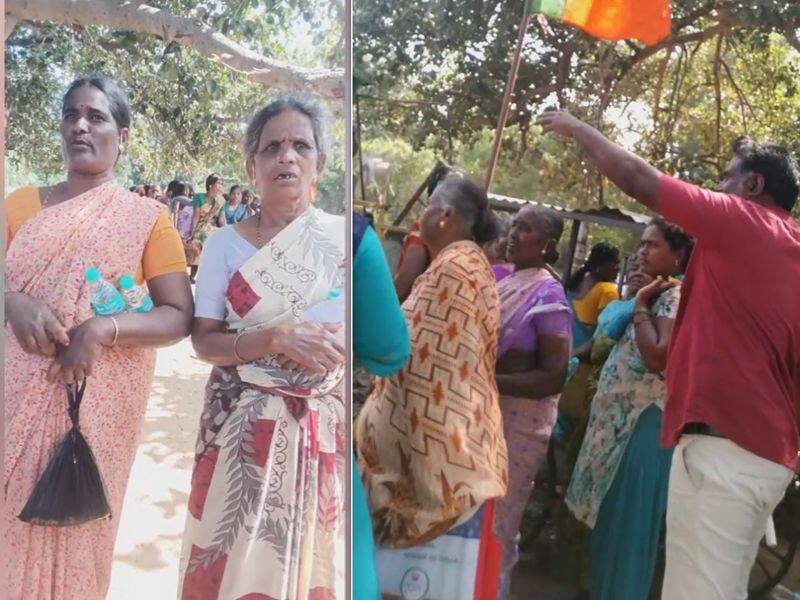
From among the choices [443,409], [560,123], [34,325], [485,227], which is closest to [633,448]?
[443,409]

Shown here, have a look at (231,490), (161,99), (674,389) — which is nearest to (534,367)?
(674,389)

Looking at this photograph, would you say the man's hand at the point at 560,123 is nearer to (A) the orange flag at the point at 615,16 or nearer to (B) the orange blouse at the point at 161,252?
(A) the orange flag at the point at 615,16

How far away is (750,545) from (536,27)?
1328 mm

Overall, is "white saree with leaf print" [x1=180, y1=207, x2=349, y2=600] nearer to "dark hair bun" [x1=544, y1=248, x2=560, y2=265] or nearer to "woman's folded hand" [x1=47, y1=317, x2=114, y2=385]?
"woman's folded hand" [x1=47, y1=317, x2=114, y2=385]

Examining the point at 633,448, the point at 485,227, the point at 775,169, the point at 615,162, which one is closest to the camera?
the point at 615,162

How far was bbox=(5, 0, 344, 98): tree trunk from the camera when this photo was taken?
1691 mm

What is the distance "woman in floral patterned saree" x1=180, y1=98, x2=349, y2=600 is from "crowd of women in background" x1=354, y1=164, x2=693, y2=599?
291 mm

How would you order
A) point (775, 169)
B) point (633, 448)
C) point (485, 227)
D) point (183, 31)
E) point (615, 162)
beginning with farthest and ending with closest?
point (633, 448)
point (485, 227)
point (775, 169)
point (615, 162)
point (183, 31)

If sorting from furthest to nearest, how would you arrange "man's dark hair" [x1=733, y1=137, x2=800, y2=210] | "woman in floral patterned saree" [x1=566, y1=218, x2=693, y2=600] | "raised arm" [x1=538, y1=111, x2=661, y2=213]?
"woman in floral patterned saree" [x1=566, y1=218, x2=693, y2=600] < "man's dark hair" [x1=733, y1=137, x2=800, y2=210] < "raised arm" [x1=538, y1=111, x2=661, y2=213]

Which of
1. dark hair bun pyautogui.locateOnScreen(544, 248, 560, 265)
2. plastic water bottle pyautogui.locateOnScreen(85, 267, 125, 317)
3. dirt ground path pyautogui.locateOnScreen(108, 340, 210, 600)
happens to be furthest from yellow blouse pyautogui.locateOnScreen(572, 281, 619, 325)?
plastic water bottle pyautogui.locateOnScreen(85, 267, 125, 317)

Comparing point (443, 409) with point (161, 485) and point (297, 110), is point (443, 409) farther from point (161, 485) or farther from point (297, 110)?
point (297, 110)

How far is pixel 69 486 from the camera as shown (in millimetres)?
1777

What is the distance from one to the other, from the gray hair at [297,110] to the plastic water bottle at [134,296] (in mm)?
364

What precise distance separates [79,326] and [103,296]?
0.08m
